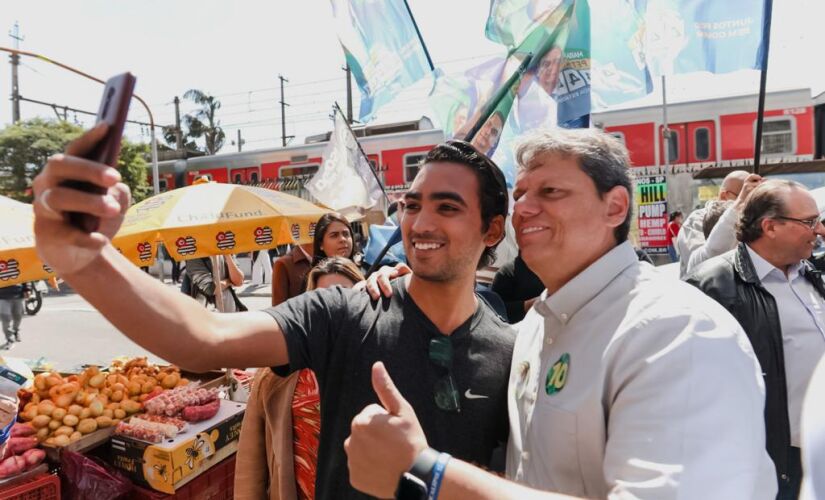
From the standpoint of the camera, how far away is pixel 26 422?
3.37m

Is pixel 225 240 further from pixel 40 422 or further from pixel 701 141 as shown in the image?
pixel 701 141

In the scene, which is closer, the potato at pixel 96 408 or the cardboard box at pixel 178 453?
the cardboard box at pixel 178 453

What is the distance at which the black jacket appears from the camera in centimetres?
258

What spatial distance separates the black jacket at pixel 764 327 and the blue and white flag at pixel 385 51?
286 cm

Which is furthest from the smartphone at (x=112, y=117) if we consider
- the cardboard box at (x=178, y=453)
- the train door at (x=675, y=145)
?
the train door at (x=675, y=145)

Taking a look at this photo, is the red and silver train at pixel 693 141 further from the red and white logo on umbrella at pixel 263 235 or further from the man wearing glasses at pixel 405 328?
the man wearing glasses at pixel 405 328

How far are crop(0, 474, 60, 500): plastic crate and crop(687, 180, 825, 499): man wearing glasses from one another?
13.1ft

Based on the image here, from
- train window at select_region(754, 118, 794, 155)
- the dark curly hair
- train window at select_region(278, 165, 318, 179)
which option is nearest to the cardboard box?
the dark curly hair

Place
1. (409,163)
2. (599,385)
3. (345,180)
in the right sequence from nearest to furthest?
(599,385), (345,180), (409,163)

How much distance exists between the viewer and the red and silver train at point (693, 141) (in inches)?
507

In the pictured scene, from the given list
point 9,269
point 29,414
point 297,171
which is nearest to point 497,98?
point 29,414

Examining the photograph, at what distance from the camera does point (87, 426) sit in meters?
3.29

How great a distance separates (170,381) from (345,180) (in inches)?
123

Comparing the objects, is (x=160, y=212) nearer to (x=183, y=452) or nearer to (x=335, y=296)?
(x=183, y=452)
